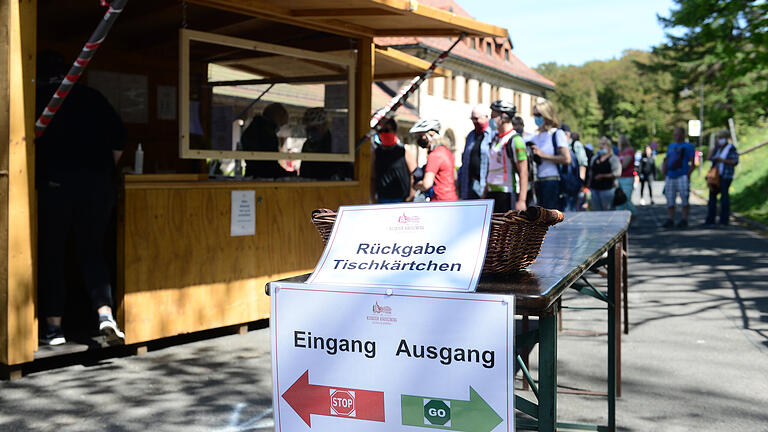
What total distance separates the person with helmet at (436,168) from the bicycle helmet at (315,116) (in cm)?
105

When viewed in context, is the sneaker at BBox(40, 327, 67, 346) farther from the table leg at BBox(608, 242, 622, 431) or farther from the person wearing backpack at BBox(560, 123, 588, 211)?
the person wearing backpack at BBox(560, 123, 588, 211)

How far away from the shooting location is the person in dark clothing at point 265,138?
7.18 meters

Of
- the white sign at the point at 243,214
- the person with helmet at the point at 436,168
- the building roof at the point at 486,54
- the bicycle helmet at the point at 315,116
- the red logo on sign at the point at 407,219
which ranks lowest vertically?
the white sign at the point at 243,214

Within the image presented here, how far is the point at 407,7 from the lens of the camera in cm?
652

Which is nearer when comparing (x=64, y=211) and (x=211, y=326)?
(x=64, y=211)

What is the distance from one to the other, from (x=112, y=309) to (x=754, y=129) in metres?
49.1

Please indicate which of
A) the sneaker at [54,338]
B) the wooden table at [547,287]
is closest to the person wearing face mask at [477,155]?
the sneaker at [54,338]

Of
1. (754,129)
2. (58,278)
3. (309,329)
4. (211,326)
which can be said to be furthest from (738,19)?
(754,129)

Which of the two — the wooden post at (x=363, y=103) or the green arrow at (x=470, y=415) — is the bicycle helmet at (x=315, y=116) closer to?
the wooden post at (x=363, y=103)

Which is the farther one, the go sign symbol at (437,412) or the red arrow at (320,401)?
the red arrow at (320,401)

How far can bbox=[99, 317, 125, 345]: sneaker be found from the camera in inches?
226

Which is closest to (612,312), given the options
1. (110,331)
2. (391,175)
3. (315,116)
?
(110,331)

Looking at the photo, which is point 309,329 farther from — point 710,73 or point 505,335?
point 710,73

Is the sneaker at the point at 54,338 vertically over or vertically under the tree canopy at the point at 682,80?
under
